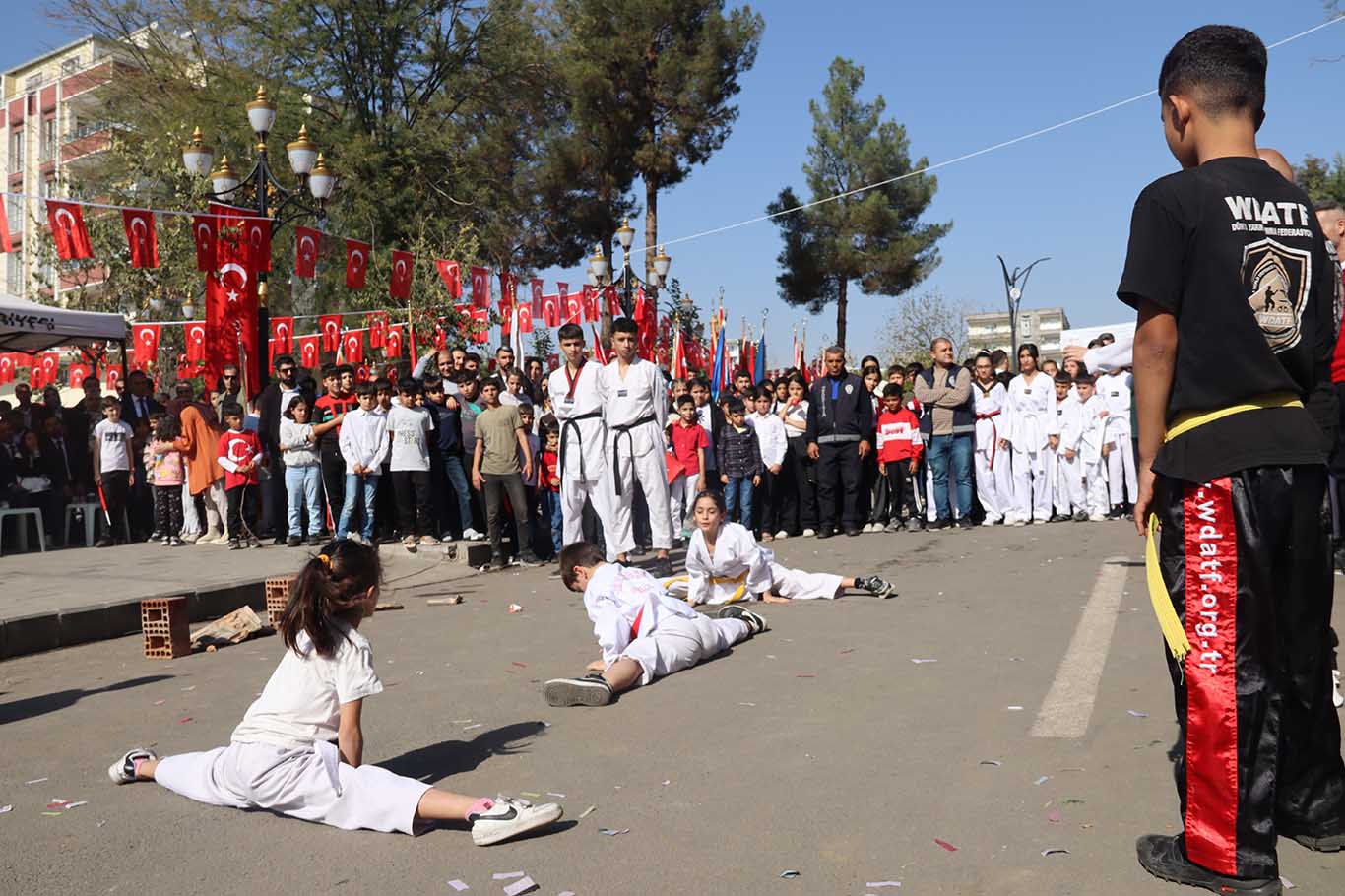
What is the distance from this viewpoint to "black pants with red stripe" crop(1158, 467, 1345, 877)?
10.6 ft

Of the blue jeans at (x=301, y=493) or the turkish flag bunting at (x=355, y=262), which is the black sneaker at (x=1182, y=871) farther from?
the turkish flag bunting at (x=355, y=262)

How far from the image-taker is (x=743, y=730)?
5371 mm

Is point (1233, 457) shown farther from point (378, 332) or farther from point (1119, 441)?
point (378, 332)

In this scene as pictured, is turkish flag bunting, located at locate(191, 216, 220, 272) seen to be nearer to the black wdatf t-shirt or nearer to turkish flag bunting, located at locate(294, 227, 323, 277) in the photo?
turkish flag bunting, located at locate(294, 227, 323, 277)

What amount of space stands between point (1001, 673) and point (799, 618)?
2278 millimetres

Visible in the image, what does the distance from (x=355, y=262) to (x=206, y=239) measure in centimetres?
447

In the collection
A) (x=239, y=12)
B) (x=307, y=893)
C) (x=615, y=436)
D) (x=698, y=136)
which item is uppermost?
(x=239, y=12)

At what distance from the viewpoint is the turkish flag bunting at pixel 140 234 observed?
18.0 metres

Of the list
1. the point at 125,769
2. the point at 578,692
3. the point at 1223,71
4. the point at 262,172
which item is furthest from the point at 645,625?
the point at 262,172

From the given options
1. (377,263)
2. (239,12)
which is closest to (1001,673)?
(377,263)

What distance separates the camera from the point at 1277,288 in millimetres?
3332

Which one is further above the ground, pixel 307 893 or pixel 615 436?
pixel 615 436

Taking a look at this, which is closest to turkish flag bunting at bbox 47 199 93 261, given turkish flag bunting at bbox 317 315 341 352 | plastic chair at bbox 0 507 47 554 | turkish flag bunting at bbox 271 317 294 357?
plastic chair at bbox 0 507 47 554

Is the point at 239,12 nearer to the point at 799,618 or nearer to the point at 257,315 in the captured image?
the point at 257,315
